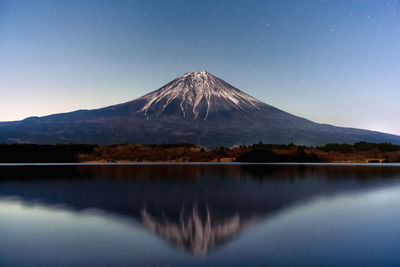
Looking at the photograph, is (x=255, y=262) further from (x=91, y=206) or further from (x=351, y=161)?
(x=351, y=161)

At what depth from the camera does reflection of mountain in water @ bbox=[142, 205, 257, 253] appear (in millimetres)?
12297

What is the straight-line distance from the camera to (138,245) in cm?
1211

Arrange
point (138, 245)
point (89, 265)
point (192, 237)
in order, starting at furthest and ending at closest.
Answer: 1. point (192, 237)
2. point (138, 245)
3. point (89, 265)

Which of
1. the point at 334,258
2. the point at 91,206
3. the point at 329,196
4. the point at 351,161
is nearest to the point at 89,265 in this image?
the point at 334,258

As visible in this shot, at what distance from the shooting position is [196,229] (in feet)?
48.2

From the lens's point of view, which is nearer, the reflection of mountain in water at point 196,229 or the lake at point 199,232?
the lake at point 199,232

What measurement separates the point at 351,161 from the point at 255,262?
18914 centimetres

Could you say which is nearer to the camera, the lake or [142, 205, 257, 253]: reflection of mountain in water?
the lake

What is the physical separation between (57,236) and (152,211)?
22.0 feet

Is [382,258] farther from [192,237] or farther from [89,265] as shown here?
[89,265]

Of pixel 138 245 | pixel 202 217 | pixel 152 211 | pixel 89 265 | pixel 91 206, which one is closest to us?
pixel 89 265

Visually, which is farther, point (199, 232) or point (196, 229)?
point (196, 229)

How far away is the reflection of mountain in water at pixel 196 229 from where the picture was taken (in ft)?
40.3

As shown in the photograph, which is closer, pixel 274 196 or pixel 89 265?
pixel 89 265
